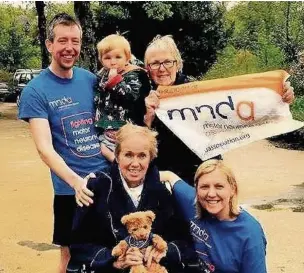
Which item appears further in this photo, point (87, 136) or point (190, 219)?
point (87, 136)

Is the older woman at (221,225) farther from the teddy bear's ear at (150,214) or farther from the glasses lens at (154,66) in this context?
the glasses lens at (154,66)

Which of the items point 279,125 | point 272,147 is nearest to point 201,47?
point 272,147

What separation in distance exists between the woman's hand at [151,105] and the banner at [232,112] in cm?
14

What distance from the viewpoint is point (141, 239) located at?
294 cm

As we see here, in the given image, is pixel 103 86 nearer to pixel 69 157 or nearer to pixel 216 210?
pixel 69 157

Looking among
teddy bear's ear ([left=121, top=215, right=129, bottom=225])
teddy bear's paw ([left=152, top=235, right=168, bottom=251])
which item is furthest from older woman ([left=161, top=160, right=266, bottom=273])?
teddy bear's ear ([left=121, top=215, right=129, bottom=225])

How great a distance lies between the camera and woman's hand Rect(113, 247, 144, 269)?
292cm

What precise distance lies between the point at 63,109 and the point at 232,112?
948mm

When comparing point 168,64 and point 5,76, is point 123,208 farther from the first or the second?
point 5,76

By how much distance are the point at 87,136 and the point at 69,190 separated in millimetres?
357

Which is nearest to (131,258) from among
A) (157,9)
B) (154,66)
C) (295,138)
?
(154,66)

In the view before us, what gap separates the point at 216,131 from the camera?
388 centimetres

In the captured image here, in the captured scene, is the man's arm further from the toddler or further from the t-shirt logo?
the toddler

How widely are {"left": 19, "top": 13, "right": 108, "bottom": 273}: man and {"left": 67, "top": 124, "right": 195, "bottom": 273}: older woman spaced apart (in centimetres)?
45
